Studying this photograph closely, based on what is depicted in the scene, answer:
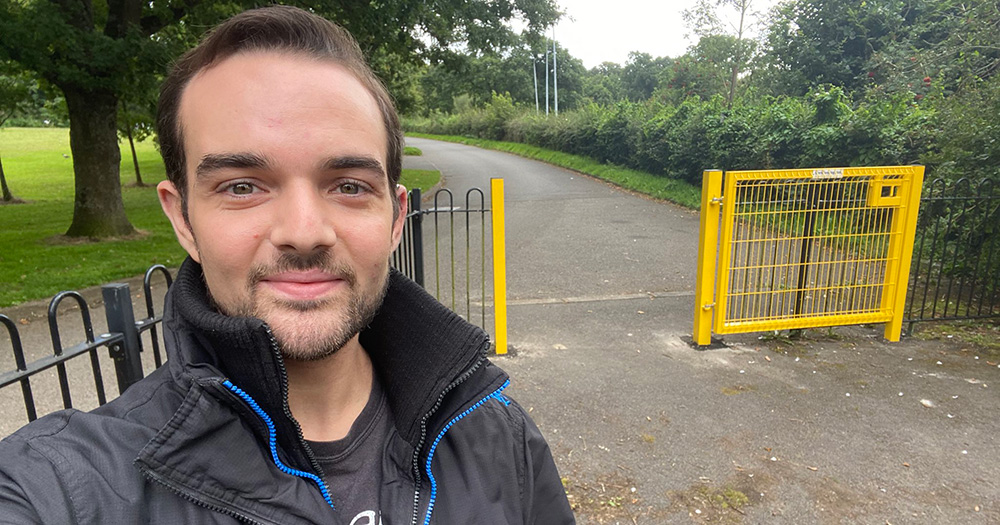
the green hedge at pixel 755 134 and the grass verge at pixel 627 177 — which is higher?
the green hedge at pixel 755 134

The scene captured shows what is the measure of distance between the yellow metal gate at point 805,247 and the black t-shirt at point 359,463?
438 centimetres

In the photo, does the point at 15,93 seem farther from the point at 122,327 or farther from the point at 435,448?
the point at 435,448

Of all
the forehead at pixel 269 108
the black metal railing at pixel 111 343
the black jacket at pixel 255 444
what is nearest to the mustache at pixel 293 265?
the black jacket at pixel 255 444

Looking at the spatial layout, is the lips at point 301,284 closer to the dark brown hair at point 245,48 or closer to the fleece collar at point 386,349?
the fleece collar at point 386,349

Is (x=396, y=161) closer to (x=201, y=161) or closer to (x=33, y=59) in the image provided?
(x=201, y=161)

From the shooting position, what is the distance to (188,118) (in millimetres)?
1243

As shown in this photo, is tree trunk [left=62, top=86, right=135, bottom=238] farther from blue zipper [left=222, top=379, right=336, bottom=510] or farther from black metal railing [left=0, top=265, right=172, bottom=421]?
blue zipper [left=222, top=379, right=336, bottom=510]

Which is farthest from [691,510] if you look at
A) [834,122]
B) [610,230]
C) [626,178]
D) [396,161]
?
[626,178]

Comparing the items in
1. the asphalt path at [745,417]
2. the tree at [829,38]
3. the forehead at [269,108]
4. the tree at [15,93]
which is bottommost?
the asphalt path at [745,417]

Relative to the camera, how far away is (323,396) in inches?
52.2

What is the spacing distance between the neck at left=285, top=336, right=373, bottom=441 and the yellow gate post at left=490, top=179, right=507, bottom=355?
3344 millimetres

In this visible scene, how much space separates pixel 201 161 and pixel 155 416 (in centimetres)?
51

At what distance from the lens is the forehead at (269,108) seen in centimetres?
119

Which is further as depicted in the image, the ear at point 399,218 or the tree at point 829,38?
the tree at point 829,38
